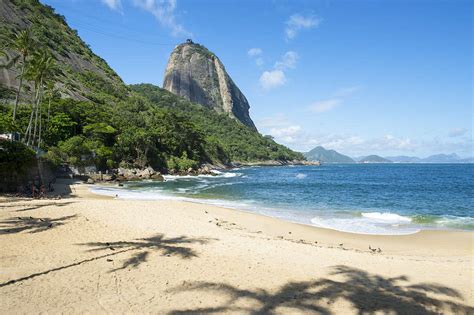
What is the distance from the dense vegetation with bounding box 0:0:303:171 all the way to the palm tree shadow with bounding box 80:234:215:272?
28.7 m

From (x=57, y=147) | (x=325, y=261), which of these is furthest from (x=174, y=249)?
(x=57, y=147)

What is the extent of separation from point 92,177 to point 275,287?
40808 mm

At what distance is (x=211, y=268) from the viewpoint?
9922 mm

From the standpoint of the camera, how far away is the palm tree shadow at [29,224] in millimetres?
13045

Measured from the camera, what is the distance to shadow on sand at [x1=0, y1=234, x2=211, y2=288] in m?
10.3

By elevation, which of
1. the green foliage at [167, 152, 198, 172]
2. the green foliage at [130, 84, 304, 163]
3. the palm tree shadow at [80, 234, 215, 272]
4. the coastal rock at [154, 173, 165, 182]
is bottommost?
the palm tree shadow at [80, 234, 215, 272]

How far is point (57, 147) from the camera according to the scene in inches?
1804

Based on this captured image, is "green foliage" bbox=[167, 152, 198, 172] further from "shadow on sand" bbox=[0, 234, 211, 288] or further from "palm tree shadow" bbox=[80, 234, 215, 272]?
"palm tree shadow" bbox=[80, 234, 215, 272]

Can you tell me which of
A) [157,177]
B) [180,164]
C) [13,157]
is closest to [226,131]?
[180,164]

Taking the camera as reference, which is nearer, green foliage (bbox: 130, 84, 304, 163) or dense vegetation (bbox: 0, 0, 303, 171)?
dense vegetation (bbox: 0, 0, 303, 171)

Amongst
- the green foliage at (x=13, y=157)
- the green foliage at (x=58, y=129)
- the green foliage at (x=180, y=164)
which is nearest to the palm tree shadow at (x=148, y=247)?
the green foliage at (x=13, y=157)

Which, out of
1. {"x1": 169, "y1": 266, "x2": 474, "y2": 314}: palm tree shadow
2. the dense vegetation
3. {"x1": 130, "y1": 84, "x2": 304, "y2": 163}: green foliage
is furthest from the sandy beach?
{"x1": 130, "y1": 84, "x2": 304, "y2": 163}: green foliage

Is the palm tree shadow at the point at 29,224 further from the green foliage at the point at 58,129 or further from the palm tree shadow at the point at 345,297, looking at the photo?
the green foliage at the point at 58,129

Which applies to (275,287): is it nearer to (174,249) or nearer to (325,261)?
(325,261)
